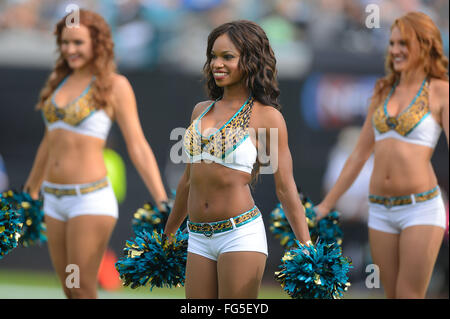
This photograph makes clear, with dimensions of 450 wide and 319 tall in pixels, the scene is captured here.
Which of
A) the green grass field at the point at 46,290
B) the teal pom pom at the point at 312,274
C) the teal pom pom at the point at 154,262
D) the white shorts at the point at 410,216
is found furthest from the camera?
the green grass field at the point at 46,290

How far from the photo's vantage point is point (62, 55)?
5.35 m

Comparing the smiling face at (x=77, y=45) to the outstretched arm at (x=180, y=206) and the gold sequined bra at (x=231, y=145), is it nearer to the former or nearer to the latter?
the outstretched arm at (x=180, y=206)

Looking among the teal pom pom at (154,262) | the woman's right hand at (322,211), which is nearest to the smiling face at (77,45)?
the teal pom pom at (154,262)

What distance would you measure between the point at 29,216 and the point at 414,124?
9.35ft

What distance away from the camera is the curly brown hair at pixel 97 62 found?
5.19m

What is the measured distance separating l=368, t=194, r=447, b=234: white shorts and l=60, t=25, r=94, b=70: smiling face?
2307 mm

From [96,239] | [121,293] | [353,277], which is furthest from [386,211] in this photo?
[121,293]

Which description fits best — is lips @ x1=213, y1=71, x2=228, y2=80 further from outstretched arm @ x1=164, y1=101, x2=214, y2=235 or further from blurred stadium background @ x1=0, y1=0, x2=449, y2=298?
blurred stadium background @ x1=0, y1=0, x2=449, y2=298

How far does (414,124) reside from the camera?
497cm

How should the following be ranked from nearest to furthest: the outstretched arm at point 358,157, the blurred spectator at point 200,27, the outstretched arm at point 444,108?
the outstretched arm at point 444,108
the outstretched arm at point 358,157
the blurred spectator at point 200,27

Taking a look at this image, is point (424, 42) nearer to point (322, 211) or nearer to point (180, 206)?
point (322, 211)

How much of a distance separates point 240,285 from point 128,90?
2217 millimetres

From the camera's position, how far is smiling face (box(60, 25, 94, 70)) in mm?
5195

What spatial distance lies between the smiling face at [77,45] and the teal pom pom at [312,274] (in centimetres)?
236
